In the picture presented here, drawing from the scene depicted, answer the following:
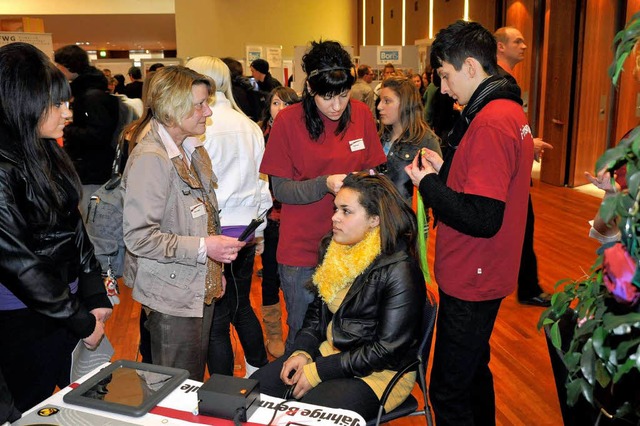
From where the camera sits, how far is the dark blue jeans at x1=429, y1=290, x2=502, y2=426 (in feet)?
6.47

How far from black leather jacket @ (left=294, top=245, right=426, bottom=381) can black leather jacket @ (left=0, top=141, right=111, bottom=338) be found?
2.90ft

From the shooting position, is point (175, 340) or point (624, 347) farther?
point (175, 340)

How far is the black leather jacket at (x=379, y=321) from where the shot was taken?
6.70ft

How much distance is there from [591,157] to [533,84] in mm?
1965

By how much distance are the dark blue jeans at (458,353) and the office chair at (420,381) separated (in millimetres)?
42

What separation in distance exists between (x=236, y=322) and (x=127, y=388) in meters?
1.41

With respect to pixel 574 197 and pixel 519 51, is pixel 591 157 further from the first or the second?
pixel 519 51

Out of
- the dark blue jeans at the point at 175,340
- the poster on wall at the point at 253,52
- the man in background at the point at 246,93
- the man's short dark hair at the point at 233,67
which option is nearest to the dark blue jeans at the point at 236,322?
the dark blue jeans at the point at 175,340

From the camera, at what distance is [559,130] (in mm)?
8109

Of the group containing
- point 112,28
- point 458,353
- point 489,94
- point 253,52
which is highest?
point 112,28

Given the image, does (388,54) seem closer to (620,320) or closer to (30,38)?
(30,38)

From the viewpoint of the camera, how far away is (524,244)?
3.90 m

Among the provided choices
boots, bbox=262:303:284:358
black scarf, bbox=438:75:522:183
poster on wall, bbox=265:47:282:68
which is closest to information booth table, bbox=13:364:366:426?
black scarf, bbox=438:75:522:183

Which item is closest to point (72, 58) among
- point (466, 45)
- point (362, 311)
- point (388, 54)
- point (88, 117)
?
point (88, 117)
